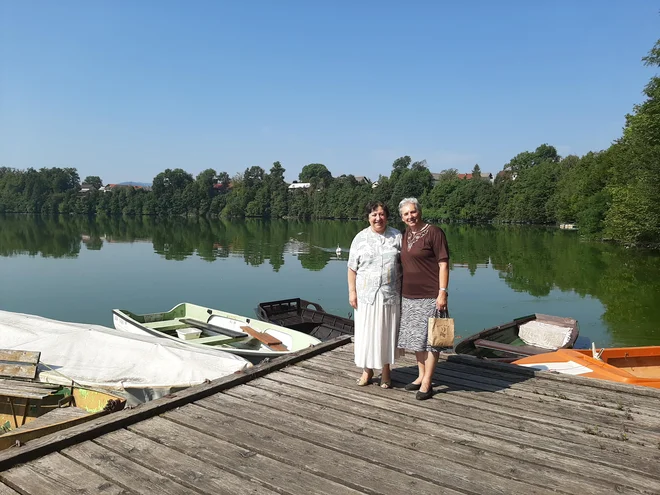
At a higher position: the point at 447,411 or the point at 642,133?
the point at 642,133

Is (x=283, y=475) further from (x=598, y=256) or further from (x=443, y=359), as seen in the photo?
(x=598, y=256)

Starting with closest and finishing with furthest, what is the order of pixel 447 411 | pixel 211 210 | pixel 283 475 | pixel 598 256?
pixel 283 475, pixel 447 411, pixel 598 256, pixel 211 210

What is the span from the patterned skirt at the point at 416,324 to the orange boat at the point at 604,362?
330 centimetres

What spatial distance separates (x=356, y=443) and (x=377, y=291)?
56.9 inches

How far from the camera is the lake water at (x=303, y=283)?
54.2 ft

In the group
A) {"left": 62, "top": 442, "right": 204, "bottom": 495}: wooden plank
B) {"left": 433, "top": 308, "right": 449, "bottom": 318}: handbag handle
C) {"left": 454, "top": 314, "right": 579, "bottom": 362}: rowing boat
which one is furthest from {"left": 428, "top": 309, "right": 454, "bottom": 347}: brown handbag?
{"left": 454, "top": 314, "right": 579, "bottom": 362}: rowing boat

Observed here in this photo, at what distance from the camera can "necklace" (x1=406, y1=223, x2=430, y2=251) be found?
437 cm

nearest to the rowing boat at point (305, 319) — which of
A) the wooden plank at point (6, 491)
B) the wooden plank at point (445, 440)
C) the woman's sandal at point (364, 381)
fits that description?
the woman's sandal at point (364, 381)

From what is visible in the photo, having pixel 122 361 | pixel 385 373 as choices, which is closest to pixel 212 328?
pixel 122 361

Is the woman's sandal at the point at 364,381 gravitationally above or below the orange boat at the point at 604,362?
above

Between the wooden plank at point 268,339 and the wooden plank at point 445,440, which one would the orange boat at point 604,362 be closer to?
the wooden plank at point 445,440

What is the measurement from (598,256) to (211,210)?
102 metres

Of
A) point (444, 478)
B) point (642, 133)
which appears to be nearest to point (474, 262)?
point (642, 133)

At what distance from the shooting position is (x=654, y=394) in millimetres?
4469
